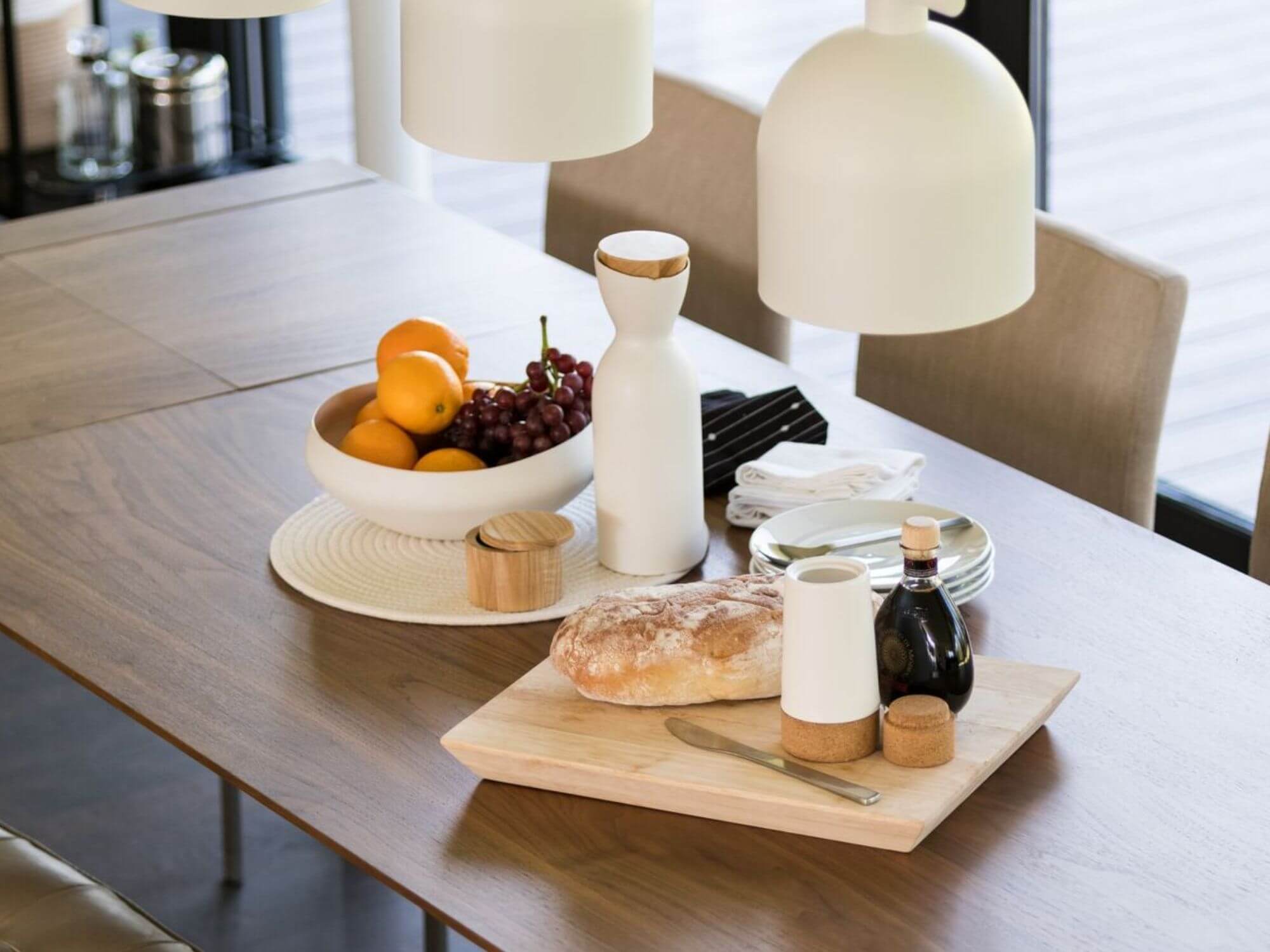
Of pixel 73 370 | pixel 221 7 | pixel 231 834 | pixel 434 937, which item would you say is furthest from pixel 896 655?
pixel 231 834

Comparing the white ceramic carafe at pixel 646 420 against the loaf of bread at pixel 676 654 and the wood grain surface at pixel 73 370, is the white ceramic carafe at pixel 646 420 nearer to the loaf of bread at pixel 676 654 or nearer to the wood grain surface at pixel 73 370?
the loaf of bread at pixel 676 654

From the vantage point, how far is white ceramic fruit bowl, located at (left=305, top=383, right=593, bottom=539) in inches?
67.7

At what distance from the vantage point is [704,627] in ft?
4.78

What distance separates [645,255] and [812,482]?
0.31m

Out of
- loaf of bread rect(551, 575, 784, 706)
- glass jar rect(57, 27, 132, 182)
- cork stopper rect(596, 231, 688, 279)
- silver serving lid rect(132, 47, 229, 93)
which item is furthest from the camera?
glass jar rect(57, 27, 132, 182)

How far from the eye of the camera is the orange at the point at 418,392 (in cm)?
174

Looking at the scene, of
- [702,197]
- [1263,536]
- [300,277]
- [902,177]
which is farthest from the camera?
[702,197]

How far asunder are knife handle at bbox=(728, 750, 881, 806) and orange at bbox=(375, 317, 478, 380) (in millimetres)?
598

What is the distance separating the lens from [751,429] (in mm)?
1909

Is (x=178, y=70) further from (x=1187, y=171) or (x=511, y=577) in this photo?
(x=511, y=577)

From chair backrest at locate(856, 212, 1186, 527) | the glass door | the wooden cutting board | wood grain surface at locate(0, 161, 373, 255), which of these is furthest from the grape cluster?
the glass door

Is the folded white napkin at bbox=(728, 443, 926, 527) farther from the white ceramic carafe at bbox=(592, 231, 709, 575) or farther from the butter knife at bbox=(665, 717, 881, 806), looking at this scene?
the butter knife at bbox=(665, 717, 881, 806)

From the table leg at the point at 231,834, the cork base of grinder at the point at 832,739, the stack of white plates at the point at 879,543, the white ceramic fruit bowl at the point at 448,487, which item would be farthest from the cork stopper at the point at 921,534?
the table leg at the point at 231,834

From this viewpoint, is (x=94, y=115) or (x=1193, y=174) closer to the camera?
(x=1193, y=174)
